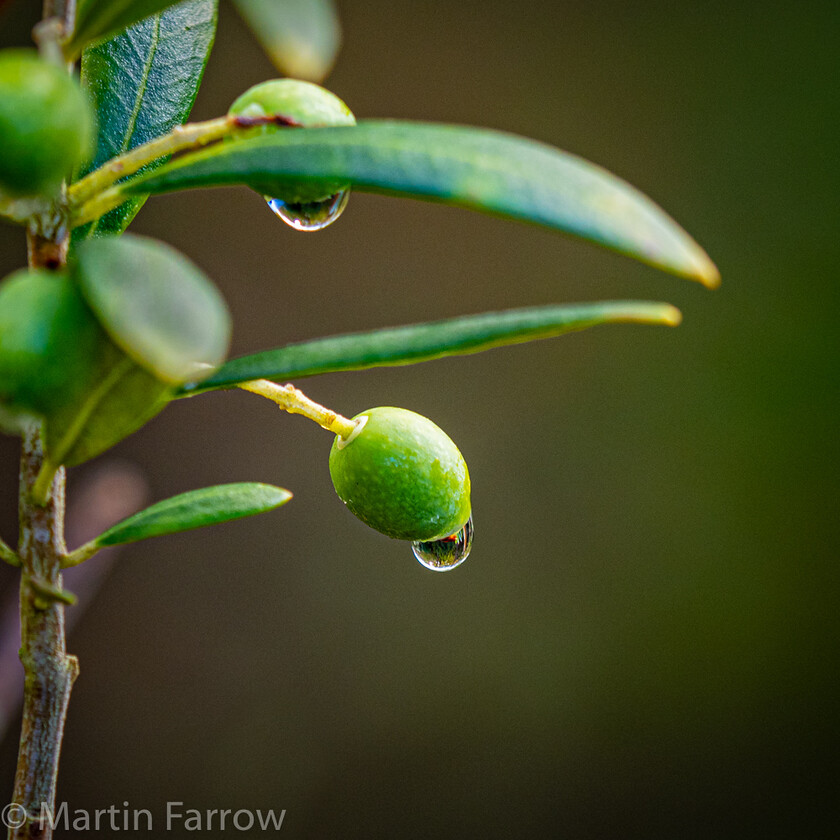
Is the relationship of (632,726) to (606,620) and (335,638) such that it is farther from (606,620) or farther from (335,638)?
(335,638)

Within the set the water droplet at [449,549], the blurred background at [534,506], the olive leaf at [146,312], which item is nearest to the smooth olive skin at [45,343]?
the olive leaf at [146,312]

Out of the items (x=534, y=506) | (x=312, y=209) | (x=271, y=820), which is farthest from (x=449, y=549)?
(x=271, y=820)

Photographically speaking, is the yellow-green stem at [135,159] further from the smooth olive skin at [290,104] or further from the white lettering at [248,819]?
the white lettering at [248,819]

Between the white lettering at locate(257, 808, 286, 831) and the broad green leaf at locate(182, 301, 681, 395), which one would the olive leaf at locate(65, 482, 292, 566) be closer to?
the broad green leaf at locate(182, 301, 681, 395)

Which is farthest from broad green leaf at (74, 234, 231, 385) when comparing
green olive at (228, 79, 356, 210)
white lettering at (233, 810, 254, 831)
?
white lettering at (233, 810, 254, 831)

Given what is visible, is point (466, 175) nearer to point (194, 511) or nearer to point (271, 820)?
point (194, 511)

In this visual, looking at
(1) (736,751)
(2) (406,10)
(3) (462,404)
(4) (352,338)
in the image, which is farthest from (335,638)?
(4) (352,338)
